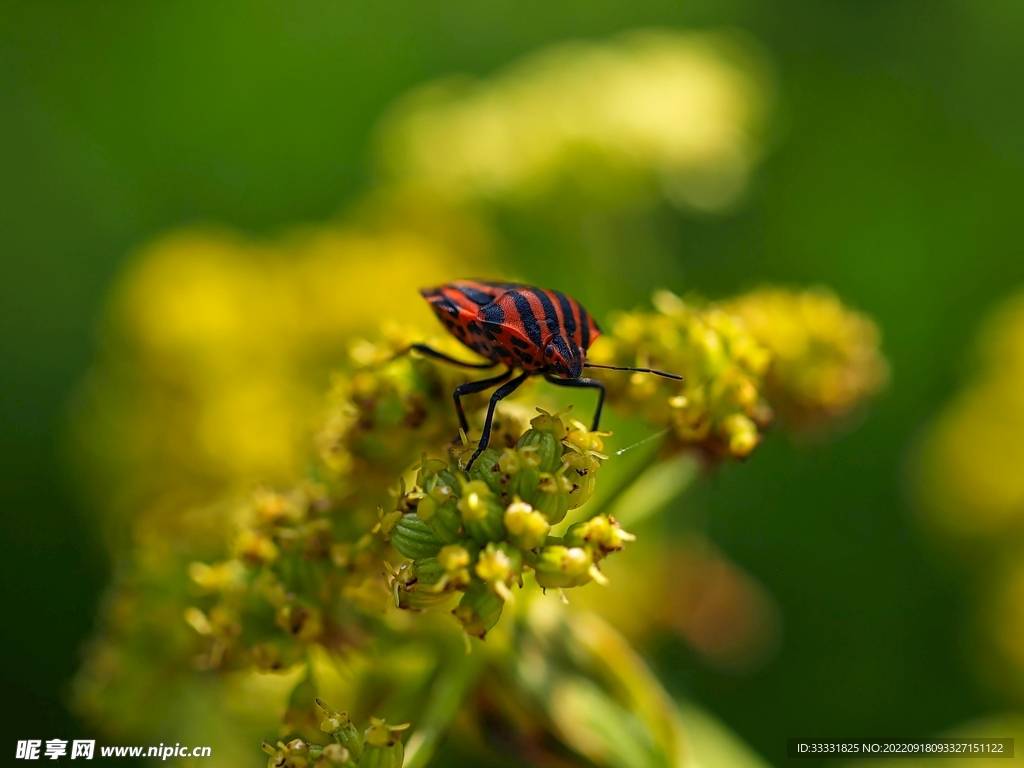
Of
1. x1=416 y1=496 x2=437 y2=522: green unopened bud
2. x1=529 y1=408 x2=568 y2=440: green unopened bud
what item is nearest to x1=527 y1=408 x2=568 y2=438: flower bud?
x1=529 y1=408 x2=568 y2=440: green unopened bud

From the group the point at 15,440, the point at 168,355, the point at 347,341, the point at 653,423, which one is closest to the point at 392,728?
the point at 653,423

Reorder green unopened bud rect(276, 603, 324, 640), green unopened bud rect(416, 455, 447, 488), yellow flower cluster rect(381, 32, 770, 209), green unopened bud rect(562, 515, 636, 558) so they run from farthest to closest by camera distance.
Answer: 1. yellow flower cluster rect(381, 32, 770, 209)
2. green unopened bud rect(276, 603, 324, 640)
3. green unopened bud rect(416, 455, 447, 488)
4. green unopened bud rect(562, 515, 636, 558)

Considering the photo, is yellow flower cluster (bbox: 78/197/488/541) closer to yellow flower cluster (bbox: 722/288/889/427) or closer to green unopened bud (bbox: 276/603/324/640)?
green unopened bud (bbox: 276/603/324/640)

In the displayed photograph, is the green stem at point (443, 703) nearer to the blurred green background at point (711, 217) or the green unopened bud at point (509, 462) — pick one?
the green unopened bud at point (509, 462)

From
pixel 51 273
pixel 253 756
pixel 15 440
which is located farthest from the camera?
pixel 51 273

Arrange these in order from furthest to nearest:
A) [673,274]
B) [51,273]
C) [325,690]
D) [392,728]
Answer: [51,273]
[673,274]
[325,690]
[392,728]

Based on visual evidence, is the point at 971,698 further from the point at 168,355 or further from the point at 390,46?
the point at 390,46
